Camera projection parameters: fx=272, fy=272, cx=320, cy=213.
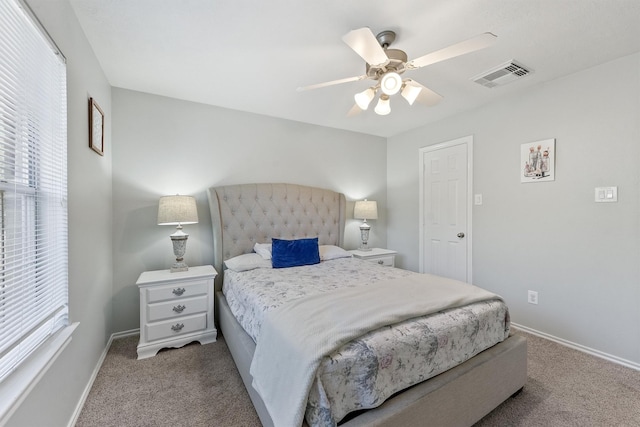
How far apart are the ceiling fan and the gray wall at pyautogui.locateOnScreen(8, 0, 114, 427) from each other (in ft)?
4.95

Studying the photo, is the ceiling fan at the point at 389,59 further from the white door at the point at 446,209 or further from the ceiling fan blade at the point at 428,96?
the white door at the point at 446,209

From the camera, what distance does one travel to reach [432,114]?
337 cm

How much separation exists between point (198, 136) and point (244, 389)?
244 centimetres

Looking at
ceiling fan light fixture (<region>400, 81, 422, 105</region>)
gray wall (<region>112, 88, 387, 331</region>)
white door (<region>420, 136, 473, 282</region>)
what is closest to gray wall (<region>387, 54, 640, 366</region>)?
white door (<region>420, 136, 473, 282</region>)

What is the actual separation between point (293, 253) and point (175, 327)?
1.22 metres

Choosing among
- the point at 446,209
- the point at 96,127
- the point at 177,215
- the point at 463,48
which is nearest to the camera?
the point at 463,48

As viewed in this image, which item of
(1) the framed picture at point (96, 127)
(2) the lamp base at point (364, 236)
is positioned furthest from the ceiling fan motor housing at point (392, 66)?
(2) the lamp base at point (364, 236)

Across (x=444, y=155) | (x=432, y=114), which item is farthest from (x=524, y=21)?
(x=444, y=155)

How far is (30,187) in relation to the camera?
1236 mm

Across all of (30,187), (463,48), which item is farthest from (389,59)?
(30,187)

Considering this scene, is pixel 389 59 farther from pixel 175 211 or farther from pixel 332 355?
pixel 175 211

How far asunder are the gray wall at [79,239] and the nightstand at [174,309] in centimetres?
32

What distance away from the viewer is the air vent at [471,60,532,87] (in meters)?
2.26

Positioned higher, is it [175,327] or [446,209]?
[446,209]
